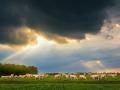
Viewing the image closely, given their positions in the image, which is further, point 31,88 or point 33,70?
point 33,70

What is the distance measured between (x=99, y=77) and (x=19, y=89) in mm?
37130

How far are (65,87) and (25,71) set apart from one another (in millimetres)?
77950

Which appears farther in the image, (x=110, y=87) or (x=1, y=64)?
(x=1, y=64)

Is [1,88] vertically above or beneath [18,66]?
beneath

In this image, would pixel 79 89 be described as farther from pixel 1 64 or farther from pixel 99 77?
pixel 1 64

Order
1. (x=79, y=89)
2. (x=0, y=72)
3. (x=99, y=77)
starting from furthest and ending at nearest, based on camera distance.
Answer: (x=0, y=72)
(x=99, y=77)
(x=79, y=89)

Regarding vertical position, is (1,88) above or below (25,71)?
below

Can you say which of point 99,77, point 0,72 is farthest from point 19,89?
point 0,72

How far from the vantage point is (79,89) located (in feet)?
175

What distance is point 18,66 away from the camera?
13200 cm

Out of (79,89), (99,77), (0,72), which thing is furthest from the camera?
(0,72)

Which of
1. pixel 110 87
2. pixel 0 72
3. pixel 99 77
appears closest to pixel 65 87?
pixel 110 87

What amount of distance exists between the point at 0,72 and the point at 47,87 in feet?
251

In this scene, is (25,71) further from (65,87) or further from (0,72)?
(65,87)
